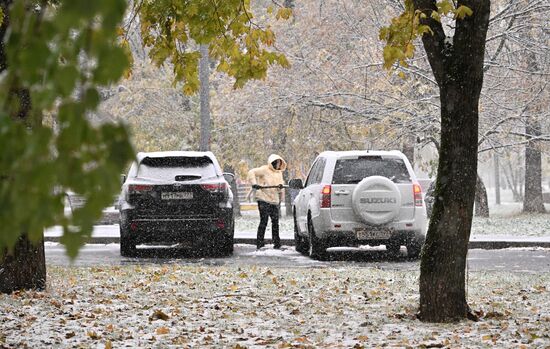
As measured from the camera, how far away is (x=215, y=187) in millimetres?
16516

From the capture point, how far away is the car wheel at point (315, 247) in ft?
53.8

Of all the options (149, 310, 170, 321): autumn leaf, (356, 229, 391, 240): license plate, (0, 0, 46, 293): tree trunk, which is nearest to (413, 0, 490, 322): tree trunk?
(149, 310, 170, 321): autumn leaf

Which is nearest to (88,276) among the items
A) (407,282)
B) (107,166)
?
(407,282)

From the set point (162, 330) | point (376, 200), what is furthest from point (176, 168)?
point (162, 330)

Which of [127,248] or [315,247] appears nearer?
[315,247]

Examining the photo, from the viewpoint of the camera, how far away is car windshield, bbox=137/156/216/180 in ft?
54.0

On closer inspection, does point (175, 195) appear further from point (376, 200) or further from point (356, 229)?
point (376, 200)

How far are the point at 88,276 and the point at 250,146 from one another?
75.6 feet

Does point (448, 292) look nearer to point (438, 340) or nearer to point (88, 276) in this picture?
point (438, 340)

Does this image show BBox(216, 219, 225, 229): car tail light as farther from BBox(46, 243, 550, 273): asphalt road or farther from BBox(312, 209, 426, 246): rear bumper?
BBox(312, 209, 426, 246): rear bumper

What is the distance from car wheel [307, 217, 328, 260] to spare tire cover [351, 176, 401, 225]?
41.0 inches

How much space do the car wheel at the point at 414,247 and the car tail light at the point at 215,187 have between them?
318 centimetres

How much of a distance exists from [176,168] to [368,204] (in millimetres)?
3291

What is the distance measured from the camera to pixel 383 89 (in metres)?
29.1
